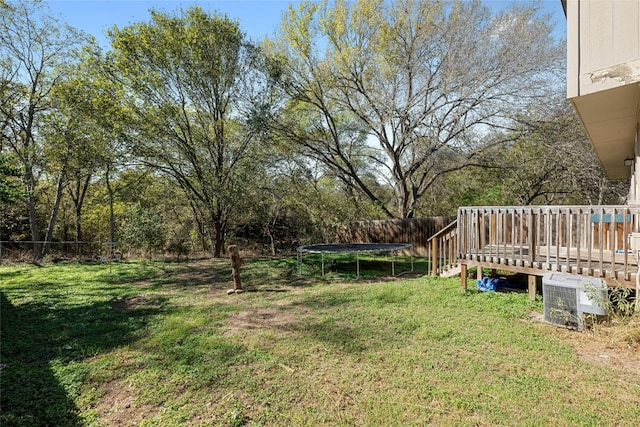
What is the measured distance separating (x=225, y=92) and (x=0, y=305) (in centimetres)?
864

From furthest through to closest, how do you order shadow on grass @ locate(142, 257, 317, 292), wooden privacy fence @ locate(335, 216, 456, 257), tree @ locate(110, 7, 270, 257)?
wooden privacy fence @ locate(335, 216, 456, 257) → tree @ locate(110, 7, 270, 257) → shadow on grass @ locate(142, 257, 317, 292)

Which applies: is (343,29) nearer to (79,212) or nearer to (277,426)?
(277,426)

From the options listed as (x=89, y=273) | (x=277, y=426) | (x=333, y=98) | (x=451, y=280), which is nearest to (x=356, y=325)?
(x=277, y=426)

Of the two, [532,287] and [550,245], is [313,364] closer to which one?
[532,287]

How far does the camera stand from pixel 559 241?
482cm

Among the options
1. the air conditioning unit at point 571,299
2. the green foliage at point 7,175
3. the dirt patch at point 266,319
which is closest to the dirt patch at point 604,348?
the air conditioning unit at point 571,299

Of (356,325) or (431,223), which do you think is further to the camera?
(431,223)

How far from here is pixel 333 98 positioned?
1200 centimetres

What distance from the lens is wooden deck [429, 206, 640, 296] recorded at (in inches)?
157

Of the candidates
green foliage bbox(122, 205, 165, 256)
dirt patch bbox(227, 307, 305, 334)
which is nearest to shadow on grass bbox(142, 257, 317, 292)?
green foliage bbox(122, 205, 165, 256)

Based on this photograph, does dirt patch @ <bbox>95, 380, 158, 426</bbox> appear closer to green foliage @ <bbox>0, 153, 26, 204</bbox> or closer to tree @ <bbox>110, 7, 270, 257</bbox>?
green foliage @ <bbox>0, 153, 26, 204</bbox>

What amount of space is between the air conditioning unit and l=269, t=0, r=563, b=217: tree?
25.8 feet

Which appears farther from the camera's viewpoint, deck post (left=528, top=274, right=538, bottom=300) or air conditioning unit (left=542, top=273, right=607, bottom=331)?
deck post (left=528, top=274, right=538, bottom=300)

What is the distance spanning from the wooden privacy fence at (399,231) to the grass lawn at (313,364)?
21.3 feet
